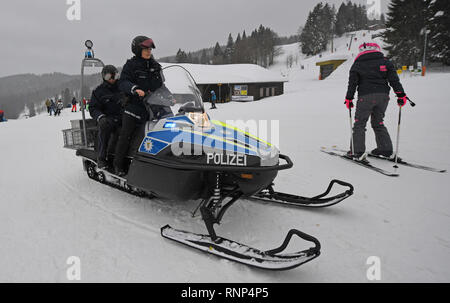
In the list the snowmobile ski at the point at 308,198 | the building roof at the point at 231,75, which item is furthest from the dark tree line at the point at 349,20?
the snowmobile ski at the point at 308,198

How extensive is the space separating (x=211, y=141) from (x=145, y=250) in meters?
1.22

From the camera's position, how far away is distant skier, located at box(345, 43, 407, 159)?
4805 millimetres

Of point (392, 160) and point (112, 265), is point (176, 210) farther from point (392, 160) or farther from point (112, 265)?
point (392, 160)

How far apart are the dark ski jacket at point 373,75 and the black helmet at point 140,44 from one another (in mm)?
3667

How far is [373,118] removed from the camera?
507cm

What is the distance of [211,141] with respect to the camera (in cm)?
267

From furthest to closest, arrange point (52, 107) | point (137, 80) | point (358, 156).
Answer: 1. point (52, 107)
2. point (358, 156)
3. point (137, 80)

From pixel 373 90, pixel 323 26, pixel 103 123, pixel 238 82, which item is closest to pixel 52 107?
pixel 238 82

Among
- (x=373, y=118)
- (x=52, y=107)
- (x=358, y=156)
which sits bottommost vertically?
(x=358, y=156)

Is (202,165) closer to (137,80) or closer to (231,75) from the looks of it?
(137,80)

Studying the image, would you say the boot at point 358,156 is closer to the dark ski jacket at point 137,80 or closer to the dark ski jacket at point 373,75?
the dark ski jacket at point 373,75

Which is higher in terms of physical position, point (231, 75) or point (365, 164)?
point (231, 75)

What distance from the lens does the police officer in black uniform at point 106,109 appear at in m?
3.91

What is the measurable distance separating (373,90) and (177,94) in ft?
12.0
